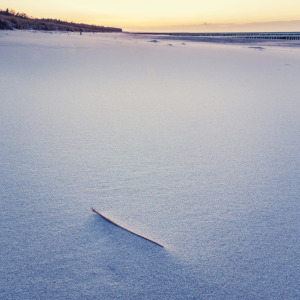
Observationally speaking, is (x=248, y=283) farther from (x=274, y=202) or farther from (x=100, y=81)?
(x=100, y=81)

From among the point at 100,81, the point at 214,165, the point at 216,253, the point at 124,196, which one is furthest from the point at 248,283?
the point at 100,81

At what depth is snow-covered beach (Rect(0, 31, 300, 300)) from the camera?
0.52m

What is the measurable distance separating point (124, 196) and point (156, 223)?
6.1 inches

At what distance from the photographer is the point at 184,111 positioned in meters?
1.67

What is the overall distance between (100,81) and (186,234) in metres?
2.15

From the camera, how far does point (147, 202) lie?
76 cm

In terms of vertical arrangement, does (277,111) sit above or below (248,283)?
above

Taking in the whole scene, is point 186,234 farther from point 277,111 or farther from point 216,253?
point 277,111

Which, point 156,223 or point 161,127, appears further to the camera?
point 161,127

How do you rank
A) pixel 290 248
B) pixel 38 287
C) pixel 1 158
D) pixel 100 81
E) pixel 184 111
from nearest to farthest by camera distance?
pixel 38 287, pixel 290 248, pixel 1 158, pixel 184 111, pixel 100 81

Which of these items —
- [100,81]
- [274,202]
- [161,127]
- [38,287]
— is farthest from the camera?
[100,81]

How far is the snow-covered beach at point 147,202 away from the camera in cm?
52

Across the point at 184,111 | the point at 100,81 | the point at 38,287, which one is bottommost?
the point at 38,287

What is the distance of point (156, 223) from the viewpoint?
2.22 feet
